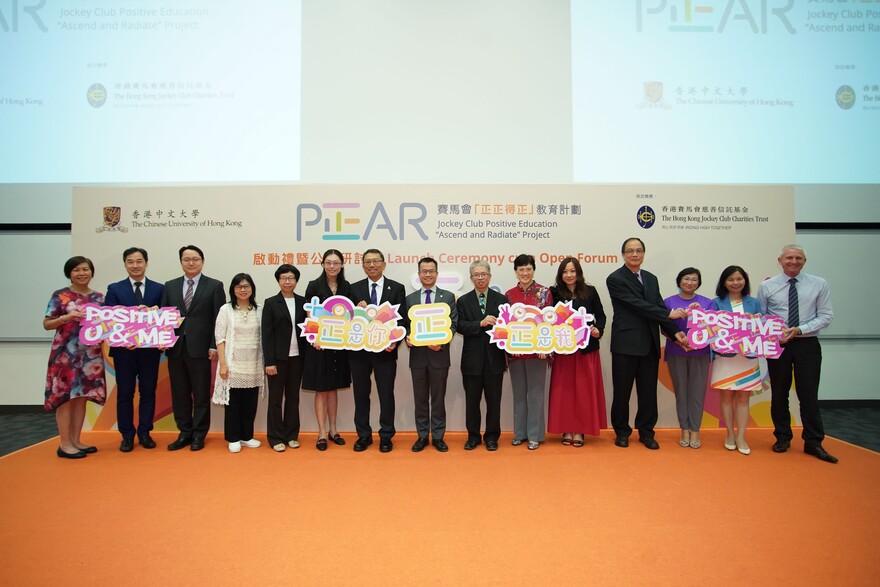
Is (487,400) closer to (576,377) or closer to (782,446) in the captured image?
(576,377)

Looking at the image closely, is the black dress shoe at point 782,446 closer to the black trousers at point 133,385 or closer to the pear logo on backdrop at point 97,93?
the black trousers at point 133,385

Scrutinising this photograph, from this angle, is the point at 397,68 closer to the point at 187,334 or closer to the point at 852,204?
the point at 187,334

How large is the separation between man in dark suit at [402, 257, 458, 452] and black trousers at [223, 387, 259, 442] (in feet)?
4.70

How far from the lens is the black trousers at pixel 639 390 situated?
12.8 ft

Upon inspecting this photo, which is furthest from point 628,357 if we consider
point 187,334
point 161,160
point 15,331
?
point 15,331

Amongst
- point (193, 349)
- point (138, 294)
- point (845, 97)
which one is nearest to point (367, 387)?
point (193, 349)

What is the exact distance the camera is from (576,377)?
3943 mm

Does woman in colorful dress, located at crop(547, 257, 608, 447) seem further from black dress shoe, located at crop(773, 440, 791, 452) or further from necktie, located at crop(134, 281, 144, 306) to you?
necktie, located at crop(134, 281, 144, 306)

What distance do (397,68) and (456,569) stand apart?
5122mm

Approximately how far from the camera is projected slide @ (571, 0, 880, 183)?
5008mm

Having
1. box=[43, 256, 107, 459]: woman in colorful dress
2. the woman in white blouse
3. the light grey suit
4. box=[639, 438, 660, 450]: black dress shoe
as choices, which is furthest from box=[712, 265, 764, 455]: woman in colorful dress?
box=[43, 256, 107, 459]: woman in colorful dress

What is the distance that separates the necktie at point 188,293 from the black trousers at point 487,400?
8.16 ft

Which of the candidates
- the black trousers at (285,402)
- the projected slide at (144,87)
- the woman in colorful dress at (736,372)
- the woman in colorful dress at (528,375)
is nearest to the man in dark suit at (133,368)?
the black trousers at (285,402)

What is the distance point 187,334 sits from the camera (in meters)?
3.89
